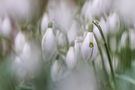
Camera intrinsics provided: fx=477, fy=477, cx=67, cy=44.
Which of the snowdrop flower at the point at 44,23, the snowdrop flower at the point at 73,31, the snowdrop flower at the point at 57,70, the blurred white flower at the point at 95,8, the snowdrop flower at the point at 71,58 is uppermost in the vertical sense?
the blurred white flower at the point at 95,8

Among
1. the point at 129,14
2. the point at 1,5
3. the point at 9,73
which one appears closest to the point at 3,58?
the point at 9,73

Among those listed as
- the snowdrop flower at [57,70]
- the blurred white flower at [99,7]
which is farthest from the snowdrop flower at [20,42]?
the blurred white flower at [99,7]

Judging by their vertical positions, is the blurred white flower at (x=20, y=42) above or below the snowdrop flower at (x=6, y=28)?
below

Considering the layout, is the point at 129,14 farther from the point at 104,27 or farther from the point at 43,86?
the point at 43,86

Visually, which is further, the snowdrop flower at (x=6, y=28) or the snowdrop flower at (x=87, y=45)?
the snowdrop flower at (x=6, y=28)

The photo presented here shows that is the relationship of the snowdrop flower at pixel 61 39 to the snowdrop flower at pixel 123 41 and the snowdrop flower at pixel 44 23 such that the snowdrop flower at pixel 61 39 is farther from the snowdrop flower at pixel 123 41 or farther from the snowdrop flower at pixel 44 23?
the snowdrop flower at pixel 123 41
